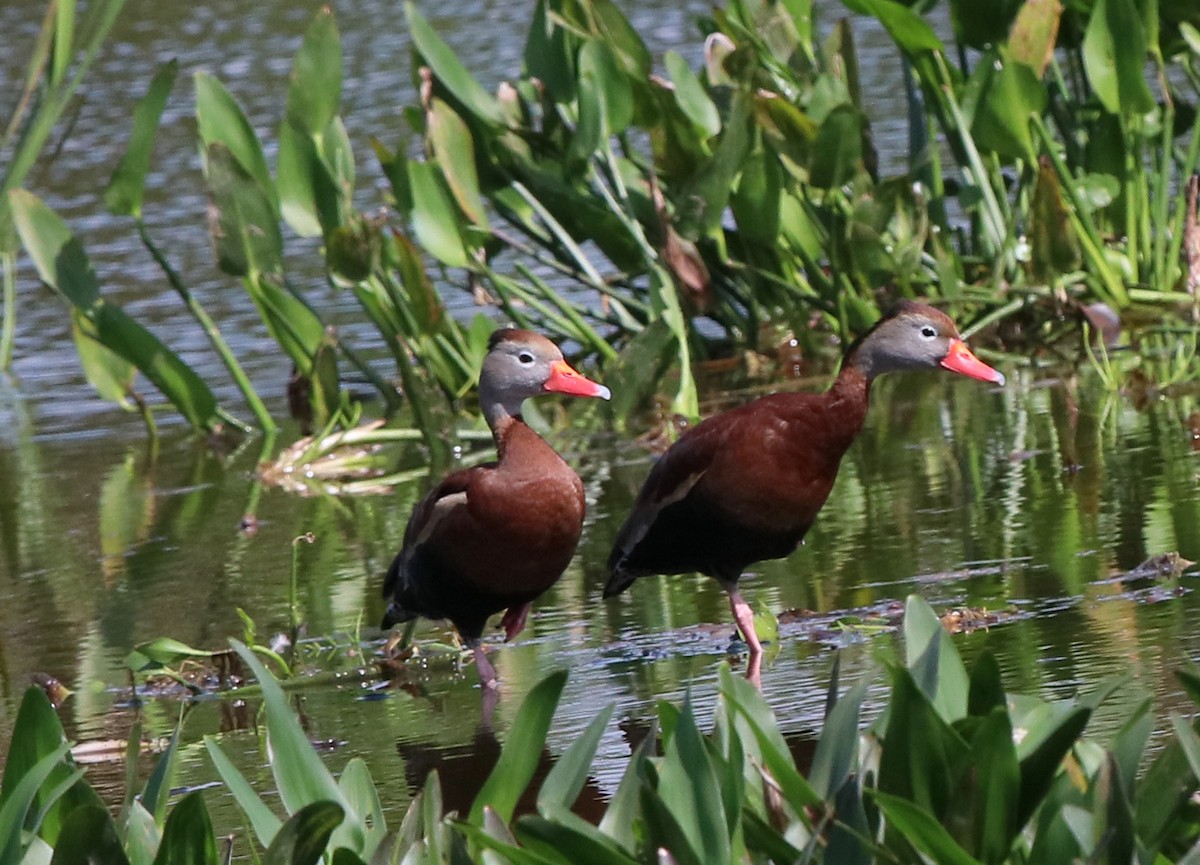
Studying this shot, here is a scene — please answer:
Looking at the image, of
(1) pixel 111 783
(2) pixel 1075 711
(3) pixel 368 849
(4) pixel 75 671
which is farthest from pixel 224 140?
(2) pixel 1075 711

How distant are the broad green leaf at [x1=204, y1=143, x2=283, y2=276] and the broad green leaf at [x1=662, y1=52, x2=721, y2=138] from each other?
1.78 m

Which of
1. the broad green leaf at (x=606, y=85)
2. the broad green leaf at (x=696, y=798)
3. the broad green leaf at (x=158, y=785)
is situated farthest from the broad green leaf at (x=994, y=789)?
the broad green leaf at (x=606, y=85)

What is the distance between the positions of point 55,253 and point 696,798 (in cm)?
652

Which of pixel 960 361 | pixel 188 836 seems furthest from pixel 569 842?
pixel 960 361

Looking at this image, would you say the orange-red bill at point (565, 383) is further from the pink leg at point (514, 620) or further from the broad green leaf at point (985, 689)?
the broad green leaf at point (985, 689)

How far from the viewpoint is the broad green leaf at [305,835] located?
3.03 metres

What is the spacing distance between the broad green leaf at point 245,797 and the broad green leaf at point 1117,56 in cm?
615

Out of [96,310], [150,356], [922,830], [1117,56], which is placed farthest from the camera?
[150,356]

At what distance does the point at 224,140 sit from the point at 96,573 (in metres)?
2.13

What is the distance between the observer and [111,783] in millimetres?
4727

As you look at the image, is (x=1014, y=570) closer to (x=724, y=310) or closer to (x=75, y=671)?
(x=75, y=671)

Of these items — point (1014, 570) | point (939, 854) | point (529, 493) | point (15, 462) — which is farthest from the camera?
point (15, 462)

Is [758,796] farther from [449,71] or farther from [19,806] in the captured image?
[449,71]

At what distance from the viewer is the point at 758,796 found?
333cm
